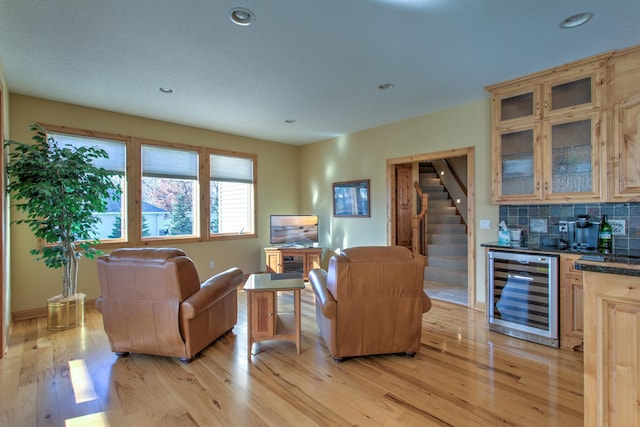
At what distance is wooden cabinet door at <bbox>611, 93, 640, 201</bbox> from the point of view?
269 centimetres

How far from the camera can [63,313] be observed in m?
3.45

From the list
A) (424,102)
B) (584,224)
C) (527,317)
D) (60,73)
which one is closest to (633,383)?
(527,317)

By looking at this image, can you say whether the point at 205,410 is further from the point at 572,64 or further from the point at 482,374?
the point at 572,64

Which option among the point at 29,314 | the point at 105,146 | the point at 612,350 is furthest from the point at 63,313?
the point at 612,350

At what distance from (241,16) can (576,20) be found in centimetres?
256

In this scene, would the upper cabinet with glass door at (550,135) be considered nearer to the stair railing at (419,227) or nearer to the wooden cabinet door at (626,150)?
the wooden cabinet door at (626,150)

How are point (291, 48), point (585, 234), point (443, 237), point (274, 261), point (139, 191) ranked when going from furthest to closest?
point (443, 237) < point (274, 261) < point (139, 191) < point (585, 234) < point (291, 48)

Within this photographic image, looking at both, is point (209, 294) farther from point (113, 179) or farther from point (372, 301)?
point (113, 179)

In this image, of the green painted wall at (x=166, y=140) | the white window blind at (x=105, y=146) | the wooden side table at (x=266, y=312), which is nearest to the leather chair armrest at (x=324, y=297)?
the wooden side table at (x=266, y=312)

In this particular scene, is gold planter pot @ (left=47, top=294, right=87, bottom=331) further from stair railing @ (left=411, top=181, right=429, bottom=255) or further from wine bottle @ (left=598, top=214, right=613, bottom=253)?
wine bottle @ (left=598, top=214, right=613, bottom=253)

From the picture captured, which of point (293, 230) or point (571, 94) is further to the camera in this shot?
point (293, 230)

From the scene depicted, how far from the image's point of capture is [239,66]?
3021 mm

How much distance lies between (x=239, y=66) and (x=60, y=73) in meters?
1.95

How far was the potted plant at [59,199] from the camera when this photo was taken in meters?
3.19
